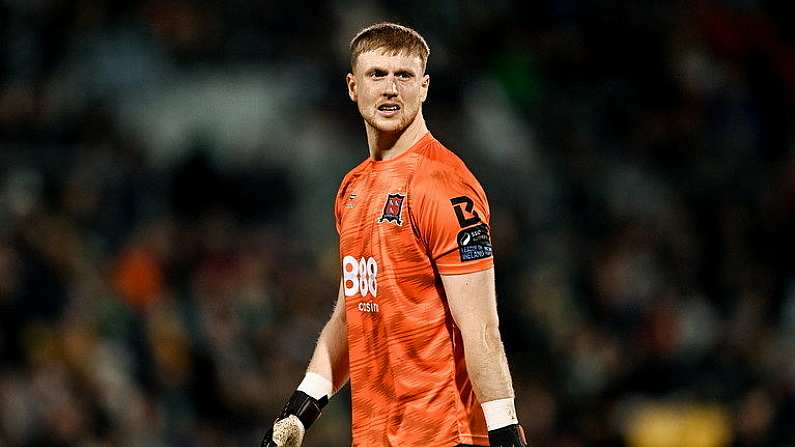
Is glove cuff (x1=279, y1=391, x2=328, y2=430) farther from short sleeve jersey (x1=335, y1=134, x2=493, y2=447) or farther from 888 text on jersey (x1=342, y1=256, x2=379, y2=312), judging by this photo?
888 text on jersey (x1=342, y1=256, x2=379, y2=312)

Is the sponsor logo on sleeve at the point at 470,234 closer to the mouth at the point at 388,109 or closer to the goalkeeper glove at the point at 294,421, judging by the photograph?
the mouth at the point at 388,109

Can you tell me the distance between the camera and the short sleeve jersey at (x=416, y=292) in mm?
3932

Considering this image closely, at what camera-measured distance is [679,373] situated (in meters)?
9.55

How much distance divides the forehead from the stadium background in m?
4.67

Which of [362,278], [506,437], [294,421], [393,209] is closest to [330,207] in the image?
[294,421]

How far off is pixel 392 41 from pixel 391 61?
0.25ft

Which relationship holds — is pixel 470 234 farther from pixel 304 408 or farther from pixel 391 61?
pixel 304 408

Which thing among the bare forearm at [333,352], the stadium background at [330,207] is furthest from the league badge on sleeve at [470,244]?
the stadium background at [330,207]

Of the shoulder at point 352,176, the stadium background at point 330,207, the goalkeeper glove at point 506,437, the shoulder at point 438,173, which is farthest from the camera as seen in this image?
the stadium background at point 330,207

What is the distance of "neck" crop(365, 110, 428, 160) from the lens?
13.8 feet

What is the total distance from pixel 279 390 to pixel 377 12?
4.08 metres

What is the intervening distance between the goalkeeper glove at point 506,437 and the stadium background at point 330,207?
4.78m

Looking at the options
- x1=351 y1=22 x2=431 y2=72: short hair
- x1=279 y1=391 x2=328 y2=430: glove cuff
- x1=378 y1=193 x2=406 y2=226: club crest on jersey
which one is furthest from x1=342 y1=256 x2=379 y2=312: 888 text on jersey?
x1=351 y1=22 x2=431 y2=72: short hair

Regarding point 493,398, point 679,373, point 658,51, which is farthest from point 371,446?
point 658,51
